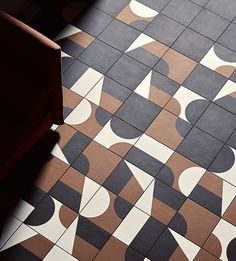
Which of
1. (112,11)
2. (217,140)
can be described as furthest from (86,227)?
(112,11)

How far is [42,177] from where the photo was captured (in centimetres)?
355

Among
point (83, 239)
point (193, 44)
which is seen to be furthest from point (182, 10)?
point (83, 239)

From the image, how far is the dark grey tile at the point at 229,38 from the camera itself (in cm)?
408

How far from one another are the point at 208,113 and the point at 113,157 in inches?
27.8

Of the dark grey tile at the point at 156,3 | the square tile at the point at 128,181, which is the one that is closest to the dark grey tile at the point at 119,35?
the dark grey tile at the point at 156,3

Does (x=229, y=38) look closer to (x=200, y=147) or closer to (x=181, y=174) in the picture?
(x=200, y=147)

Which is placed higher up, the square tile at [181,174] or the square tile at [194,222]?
the square tile at [181,174]

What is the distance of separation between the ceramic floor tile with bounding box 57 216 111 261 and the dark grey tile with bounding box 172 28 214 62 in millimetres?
1416

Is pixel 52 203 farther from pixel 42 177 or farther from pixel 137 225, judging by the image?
pixel 137 225

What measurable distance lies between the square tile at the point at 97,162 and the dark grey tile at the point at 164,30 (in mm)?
963

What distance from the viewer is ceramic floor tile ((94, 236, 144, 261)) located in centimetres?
331

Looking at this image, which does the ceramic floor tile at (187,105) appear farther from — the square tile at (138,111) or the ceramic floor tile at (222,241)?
the ceramic floor tile at (222,241)

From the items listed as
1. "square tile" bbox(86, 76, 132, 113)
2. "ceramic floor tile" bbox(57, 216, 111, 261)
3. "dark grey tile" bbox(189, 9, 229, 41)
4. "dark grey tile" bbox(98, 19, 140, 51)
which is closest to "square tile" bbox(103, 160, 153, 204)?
"ceramic floor tile" bbox(57, 216, 111, 261)

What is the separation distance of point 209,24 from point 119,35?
654 mm
